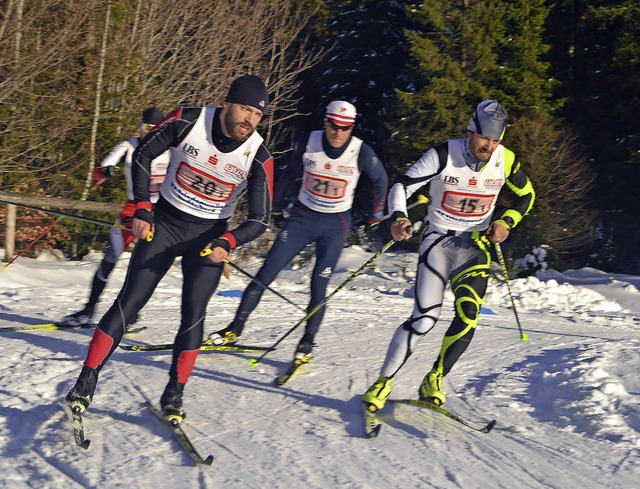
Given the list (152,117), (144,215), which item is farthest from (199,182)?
(152,117)

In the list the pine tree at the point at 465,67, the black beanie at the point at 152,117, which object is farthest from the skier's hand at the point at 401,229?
the pine tree at the point at 465,67

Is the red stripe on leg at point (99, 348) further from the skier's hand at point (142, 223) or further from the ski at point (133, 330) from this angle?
the ski at point (133, 330)

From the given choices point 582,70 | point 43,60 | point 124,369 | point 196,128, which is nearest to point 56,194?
point 43,60

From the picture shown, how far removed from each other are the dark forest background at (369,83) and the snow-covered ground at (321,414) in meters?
5.69

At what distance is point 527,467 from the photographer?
14.7 feet

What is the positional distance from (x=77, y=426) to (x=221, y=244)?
1.25 metres

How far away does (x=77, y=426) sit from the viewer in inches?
173

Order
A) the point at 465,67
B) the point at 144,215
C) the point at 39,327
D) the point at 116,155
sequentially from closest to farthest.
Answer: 1. the point at 144,215
2. the point at 39,327
3. the point at 116,155
4. the point at 465,67

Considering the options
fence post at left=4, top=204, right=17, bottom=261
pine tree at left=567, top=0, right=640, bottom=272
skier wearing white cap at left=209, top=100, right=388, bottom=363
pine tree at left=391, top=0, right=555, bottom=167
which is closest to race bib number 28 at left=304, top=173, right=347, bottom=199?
skier wearing white cap at left=209, top=100, right=388, bottom=363

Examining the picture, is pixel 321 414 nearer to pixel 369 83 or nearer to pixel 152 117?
pixel 152 117

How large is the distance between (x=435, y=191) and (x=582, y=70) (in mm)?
24704

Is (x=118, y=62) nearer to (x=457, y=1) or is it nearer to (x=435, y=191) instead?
(x=435, y=191)

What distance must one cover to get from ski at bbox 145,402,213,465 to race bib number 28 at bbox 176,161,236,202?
1347 mm

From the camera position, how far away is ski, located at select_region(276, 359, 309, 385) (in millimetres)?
6035
